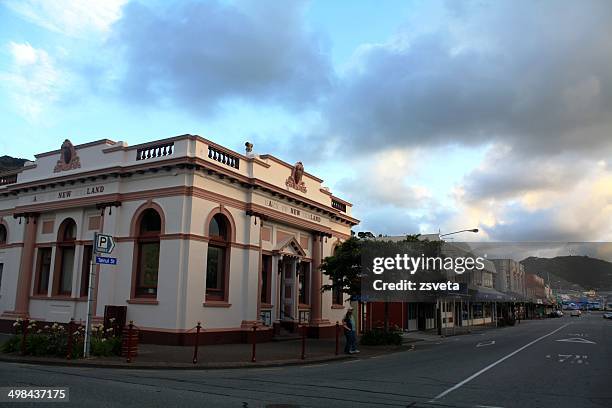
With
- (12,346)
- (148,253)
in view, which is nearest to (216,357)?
(12,346)

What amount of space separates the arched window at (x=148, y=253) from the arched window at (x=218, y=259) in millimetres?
2060

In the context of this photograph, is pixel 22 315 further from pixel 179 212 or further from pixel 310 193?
pixel 310 193

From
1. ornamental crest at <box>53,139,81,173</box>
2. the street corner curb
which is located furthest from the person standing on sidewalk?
ornamental crest at <box>53,139,81,173</box>

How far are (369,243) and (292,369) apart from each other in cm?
1031

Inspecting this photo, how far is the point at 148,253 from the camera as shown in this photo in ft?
69.7

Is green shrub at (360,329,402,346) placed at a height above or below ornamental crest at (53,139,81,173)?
below

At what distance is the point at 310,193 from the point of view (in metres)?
28.4

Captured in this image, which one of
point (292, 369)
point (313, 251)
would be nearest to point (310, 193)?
point (313, 251)

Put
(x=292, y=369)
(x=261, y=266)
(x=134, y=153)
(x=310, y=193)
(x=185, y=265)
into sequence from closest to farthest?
(x=292, y=369) → (x=185, y=265) → (x=134, y=153) → (x=261, y=266) → (x=310, y=193)

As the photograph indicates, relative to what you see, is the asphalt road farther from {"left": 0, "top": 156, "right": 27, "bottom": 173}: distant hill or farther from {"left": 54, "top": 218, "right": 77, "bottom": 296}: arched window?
{"left": 0, "top": 156, "right": 27, "bottom": 173}: distant hill

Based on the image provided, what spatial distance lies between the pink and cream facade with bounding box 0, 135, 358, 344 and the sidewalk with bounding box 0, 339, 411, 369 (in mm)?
1774

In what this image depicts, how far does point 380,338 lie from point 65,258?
14843 mm

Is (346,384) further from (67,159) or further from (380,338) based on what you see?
(67,159)

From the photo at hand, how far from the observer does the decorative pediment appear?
25430 mm
